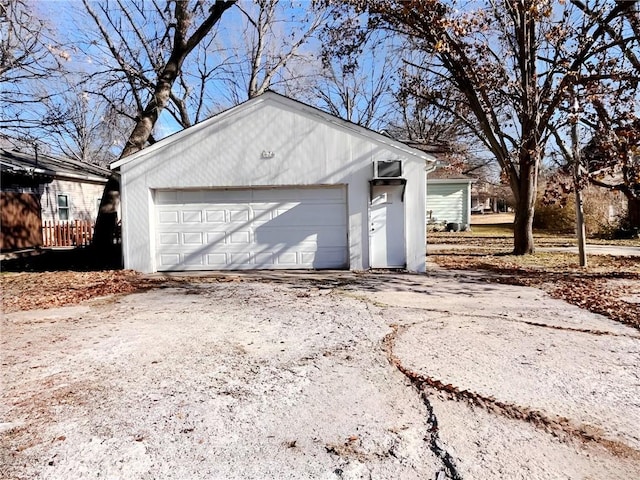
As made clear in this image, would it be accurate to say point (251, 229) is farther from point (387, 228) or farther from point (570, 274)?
point (570, 274)

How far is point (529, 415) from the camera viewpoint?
125 inches

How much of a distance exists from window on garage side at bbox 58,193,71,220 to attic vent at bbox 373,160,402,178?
588 inches

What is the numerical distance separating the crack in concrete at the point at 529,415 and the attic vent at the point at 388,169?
6579 mm

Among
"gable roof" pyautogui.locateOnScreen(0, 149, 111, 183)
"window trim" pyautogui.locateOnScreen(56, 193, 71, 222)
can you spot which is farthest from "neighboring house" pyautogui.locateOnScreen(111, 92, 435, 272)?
"window trim" pyautogui.locateOnScreen(56, 193, 71, 222)

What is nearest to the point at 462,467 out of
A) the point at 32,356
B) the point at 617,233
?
the point at 32,356

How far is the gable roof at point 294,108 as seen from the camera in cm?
1020

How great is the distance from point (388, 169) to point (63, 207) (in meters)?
15.3

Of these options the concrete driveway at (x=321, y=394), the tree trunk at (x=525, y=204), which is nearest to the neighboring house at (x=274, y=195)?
the concrete driveway at (x=321, y=394)

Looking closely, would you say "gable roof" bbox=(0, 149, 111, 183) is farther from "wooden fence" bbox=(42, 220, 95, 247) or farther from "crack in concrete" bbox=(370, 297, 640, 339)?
"crack in concrete" bbox=(370, 297, 640, 339)

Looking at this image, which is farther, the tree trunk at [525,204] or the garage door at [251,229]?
the tree trunk at [525,204]

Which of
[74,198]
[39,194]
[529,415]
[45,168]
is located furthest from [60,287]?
[74,198]

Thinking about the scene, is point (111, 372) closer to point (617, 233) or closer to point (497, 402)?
point (497, 402)

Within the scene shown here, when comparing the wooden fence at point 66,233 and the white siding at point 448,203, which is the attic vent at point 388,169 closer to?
the wooden fence at point 66,233

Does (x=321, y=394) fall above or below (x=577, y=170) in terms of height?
below
